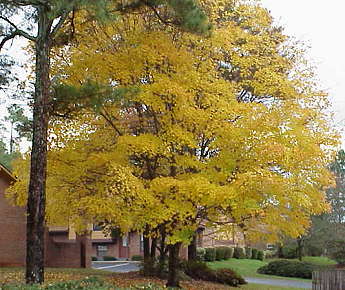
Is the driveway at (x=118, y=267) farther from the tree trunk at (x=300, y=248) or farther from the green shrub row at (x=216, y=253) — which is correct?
the tree trunk at (x=300, y=248)

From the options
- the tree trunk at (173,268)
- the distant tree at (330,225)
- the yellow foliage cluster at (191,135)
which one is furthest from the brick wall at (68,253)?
the distant tree at (330,225)

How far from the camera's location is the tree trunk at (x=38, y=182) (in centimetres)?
1334

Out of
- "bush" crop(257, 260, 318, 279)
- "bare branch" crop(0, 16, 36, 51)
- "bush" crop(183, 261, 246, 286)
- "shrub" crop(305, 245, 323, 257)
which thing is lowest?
"bush" crop(257, 260, 318, 279)

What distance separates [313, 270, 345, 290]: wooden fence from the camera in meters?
17.2

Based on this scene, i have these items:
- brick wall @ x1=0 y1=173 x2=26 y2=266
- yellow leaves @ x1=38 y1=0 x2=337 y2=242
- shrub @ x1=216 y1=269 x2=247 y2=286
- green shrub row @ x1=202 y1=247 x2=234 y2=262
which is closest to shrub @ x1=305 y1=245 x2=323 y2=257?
green shrub row @ x1=202 y1=247 x2=234 y2=262

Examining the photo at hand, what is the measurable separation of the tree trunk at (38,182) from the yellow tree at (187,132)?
0.57 m

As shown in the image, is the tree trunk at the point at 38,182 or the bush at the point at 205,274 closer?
the tree trunk at the point at 38,182

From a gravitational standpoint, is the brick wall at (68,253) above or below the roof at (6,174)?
below

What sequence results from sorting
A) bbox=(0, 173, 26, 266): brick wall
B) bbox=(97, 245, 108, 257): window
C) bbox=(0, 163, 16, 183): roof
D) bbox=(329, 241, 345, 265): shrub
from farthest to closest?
bbox=(97, 245, 108, 257): window, bbox=(329, 241, 345, 265): shrub, bbox=(0, 173, 26, 266): brick wall, bbox=(0, 163, 16, 183): roof

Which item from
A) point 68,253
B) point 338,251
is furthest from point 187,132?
point 338,251

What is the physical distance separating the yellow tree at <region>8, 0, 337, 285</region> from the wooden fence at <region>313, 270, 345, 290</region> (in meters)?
3.42

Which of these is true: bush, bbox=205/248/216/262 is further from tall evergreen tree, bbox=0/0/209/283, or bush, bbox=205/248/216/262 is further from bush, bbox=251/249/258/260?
tall evergreen tree, bbox=0/0/209/283

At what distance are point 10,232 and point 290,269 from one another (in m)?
18.8

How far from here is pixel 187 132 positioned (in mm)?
14086
